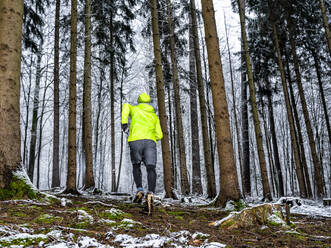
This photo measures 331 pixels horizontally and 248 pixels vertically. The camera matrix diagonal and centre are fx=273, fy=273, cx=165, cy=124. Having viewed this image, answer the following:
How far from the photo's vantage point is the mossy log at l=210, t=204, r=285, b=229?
3471 mm

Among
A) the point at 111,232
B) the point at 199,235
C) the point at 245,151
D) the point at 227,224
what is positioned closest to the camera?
the point at 111,232

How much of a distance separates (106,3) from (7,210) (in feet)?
37.0

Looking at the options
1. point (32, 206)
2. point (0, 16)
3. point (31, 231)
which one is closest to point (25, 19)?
point (0, 16)

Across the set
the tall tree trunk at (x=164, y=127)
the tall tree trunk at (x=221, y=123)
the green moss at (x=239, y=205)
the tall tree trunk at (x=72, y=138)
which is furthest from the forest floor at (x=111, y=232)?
the tall tree trunk at (x=164, y=127)

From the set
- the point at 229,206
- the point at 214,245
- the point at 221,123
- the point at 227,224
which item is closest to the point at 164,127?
the point at 221,123

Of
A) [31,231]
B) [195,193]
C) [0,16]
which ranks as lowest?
[195,193]

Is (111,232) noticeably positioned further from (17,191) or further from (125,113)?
(125,113)

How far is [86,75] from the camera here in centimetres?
864

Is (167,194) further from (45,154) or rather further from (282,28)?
(45,154)

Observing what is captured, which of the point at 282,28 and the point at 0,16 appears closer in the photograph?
the point at 0,16

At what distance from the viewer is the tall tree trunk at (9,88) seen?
3926mm

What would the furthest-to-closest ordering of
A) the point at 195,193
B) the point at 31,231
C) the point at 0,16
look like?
the point at 195,193, the point at 0,16, the point at 31,231

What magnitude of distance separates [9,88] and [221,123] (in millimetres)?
3834

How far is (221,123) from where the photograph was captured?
557 centimetres
